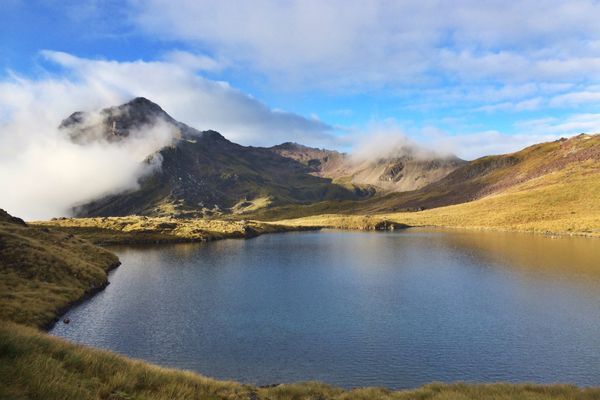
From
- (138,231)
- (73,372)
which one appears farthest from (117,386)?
(138,231)

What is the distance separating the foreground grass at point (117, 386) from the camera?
48.5ft

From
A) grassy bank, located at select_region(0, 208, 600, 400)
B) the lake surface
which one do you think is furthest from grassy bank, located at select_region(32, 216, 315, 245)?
grassy bank, located at select_region(0, 208, 600, 400)

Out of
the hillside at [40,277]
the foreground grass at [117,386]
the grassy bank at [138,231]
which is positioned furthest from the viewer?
the grassy bank at [138,231]

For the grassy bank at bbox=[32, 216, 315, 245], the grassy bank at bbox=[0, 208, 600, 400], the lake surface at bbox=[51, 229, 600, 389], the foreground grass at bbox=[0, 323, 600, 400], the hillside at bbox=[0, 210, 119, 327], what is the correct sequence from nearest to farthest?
the foreground grass at bbox=[0, 323, 600, 400] < the grassy bank at bbox=[0, 208, 600, 400] < the lake surface at bbox=[51, 229, 600, 389] < the hillside at bbox=[0, 210, 119, 327] < the grassy bank at bbox=[32, 216, 315, 245]

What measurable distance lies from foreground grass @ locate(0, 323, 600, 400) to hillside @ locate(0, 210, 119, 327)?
3087 cm

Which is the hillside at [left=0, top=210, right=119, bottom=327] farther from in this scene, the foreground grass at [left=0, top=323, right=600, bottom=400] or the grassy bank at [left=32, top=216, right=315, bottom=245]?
the grassy bank at [left=32, top=216, right=315, bottom=245]

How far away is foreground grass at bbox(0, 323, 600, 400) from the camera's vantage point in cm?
1480

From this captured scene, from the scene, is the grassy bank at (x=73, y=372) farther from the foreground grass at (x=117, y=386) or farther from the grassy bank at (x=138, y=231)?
the grassy bank at (x=138, y=231)

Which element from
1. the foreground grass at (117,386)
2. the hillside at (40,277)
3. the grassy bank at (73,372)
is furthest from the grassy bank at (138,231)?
the foreground grass at (117,386)

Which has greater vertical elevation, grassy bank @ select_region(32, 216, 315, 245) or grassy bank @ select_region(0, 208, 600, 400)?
grassy bank @ select_region(32, 216, 315, 245)

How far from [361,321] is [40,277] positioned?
48.3 metres

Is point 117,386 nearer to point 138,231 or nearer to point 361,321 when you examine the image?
point 361,321

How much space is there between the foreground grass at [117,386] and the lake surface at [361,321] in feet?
17.3

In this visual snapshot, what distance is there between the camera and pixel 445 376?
115ft
